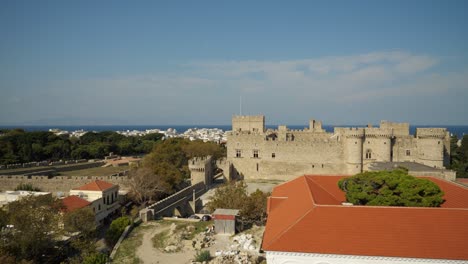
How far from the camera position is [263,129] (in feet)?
133

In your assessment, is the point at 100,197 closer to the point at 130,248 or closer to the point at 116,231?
the point at 116,231

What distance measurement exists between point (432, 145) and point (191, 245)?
2568 cm

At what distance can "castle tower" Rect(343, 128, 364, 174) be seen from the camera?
3356 cm

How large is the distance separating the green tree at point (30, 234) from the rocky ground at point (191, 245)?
14.2 ft

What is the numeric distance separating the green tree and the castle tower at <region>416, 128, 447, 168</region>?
31.4 meters

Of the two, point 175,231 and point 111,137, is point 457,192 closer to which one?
point 175,231

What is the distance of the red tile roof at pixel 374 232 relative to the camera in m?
12.9

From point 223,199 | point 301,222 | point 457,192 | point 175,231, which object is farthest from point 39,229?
point 457,192

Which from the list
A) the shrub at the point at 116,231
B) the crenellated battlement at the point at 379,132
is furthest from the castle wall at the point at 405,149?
the shrub at the point at 116,231

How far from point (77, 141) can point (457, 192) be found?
247ft

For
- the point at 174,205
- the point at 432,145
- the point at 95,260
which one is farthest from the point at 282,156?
the point at 95,260

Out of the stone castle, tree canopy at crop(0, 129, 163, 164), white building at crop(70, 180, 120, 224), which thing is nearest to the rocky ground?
white building at crop(70, 180, 120, 224)

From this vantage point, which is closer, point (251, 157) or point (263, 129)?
point (251, 157)

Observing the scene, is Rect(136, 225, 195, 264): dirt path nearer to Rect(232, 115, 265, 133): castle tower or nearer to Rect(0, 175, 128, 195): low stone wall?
Rect(0, 175, 128, 195): low stone wall
